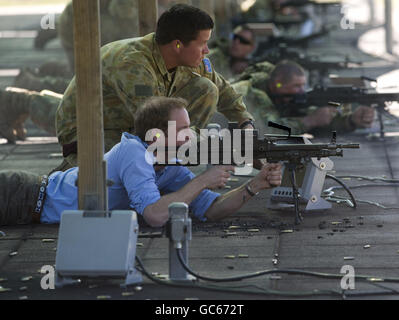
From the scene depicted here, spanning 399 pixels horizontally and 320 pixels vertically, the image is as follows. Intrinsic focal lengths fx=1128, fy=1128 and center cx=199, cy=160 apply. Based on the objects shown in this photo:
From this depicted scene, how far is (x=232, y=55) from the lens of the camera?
1333cm

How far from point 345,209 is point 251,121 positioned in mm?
1198

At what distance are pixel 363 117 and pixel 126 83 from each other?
12.3 ft

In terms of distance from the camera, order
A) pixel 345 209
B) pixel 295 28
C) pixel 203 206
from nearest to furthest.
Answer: pixel 203 206 → pixel 345 209 → pixel 295 28

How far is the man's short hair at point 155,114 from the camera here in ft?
21.6

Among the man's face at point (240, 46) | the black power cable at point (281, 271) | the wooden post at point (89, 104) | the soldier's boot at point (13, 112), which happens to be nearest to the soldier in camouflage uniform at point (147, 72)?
the wooden post at point (89, 104)

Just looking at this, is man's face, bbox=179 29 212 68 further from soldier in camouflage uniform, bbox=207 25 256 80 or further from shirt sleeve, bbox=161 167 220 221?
soldier in camouflage uniform, bbox=207 25 256 80

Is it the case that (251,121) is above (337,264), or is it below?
above

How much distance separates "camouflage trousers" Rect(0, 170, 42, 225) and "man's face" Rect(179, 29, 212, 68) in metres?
1.34

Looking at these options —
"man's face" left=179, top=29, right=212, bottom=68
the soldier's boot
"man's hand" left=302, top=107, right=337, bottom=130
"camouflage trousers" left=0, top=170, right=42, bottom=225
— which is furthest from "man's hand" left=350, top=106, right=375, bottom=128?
"camouflage trousers" left=0, top=170, right=42, bottom=225

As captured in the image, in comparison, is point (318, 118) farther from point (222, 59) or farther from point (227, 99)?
point (222, 59)

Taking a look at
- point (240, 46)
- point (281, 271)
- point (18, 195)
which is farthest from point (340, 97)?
point (281, 271)

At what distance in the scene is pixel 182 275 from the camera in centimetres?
557
